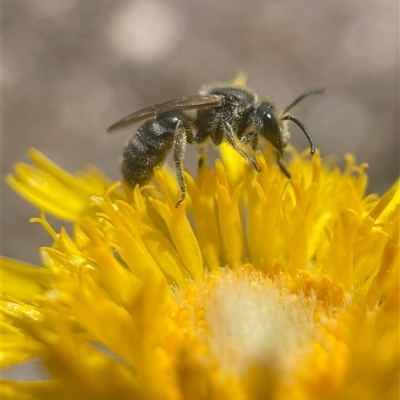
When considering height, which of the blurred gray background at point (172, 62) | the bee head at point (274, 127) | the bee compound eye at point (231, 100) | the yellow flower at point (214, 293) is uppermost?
the blurred gray background at point (172, 62)

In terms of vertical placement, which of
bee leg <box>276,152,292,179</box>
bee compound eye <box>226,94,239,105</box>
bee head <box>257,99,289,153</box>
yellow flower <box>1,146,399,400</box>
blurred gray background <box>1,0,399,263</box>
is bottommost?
yellow flower <box>1,146,399,400</box>

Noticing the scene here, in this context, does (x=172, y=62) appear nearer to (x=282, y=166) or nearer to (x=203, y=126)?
(x=203, y=126)

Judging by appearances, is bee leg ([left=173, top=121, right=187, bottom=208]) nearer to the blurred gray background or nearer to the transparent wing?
the transparent wing

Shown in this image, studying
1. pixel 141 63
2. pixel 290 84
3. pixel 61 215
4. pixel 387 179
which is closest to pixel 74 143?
pixel 141 63

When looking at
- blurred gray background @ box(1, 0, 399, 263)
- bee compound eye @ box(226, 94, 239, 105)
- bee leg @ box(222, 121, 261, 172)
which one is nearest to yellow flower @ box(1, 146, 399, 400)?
bee leg @ box(222, 121, 261, 172)

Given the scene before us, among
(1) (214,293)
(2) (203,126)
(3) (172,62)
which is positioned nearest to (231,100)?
(2) (203,126)

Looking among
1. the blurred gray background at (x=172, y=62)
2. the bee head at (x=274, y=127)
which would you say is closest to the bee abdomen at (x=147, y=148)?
the bee head at (x=274, y=127)

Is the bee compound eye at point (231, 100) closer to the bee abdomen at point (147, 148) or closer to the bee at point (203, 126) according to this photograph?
the bee at point (203, 126)
